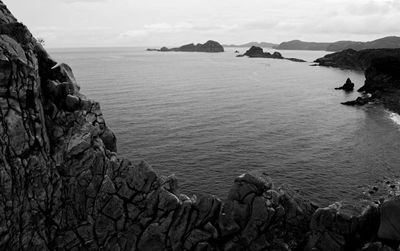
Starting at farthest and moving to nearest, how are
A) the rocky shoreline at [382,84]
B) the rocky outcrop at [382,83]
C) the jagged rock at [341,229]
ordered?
the rocky outcrop at [382,83], the rocky shoreline at [382,84], the jagged rock at [341,229]

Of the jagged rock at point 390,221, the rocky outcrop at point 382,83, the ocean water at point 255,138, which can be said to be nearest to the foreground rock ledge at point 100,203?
the jagged rock at point 390,221

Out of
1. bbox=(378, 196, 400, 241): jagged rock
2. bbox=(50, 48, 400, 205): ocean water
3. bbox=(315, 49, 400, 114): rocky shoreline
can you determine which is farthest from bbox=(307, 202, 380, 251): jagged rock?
bbox=(315, 49, 400, 114): rocky shoreline

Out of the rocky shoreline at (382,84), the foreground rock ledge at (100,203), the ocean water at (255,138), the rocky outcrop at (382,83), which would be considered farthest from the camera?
the rocky outcrop at (382,83)

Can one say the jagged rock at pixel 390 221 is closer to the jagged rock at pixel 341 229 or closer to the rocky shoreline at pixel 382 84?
the jagged rock at pixel 341 229

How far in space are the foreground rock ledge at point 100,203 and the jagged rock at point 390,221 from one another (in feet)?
0.30

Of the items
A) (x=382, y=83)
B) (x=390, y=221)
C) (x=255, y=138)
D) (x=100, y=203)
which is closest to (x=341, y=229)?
(x=390, y=221)

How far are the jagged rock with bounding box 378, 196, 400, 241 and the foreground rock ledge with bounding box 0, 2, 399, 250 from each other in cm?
9

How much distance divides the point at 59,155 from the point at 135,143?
3419 cm

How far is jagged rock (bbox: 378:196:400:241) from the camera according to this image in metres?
33.8

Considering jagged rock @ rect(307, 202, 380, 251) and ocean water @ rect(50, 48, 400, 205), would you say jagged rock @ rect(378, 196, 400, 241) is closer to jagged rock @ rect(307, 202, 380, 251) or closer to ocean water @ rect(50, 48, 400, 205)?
jagged rock @ rect(307, 202, 380, 251)

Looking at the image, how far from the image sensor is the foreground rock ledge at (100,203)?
33.8 metres

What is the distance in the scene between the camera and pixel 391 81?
436 feet

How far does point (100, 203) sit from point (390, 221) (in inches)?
1085

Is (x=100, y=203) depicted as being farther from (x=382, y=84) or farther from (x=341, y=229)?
(x=382, y=84)
